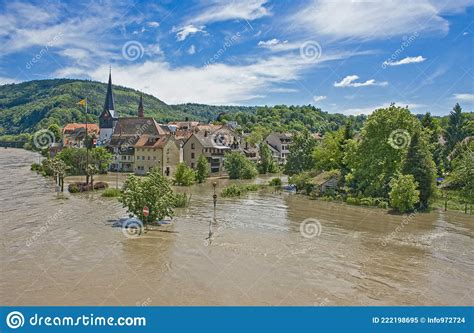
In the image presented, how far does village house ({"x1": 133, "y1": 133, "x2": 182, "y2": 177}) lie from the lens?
213 feet

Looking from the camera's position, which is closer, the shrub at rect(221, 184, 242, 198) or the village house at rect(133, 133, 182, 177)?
the shrub at rect(221, 184, 242, 198)

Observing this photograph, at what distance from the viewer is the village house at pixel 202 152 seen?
221 feet

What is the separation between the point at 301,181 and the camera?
156 ft

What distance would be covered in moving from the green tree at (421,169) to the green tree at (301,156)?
16.3m

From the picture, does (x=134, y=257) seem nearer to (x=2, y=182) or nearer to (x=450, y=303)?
(x=450, y=303)

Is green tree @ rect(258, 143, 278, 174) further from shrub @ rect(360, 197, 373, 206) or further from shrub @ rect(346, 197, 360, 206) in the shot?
shrub @ rect(360, 197, 373, 206)

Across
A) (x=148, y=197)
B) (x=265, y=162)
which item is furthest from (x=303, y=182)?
(x=265, y=162)

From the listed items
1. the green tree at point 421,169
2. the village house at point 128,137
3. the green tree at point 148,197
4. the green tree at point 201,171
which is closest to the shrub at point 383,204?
the green tree at point 421,169

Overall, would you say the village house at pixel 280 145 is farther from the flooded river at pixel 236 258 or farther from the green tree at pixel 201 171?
the flooded river at pixel 236 258

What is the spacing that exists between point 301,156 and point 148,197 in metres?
30.0

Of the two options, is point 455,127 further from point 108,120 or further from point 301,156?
point 108,120

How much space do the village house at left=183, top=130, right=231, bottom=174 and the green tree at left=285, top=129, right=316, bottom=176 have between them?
17220 mm

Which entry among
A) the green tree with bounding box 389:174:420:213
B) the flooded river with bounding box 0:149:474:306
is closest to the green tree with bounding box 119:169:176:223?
the flooded river with bounding box 0:149:474:306

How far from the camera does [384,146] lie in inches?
1583
